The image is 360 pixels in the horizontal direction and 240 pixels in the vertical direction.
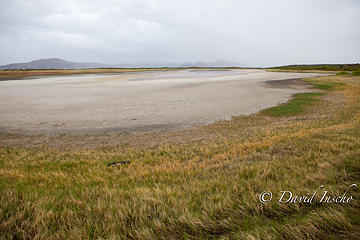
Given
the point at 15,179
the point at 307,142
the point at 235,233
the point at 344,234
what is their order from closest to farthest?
the point at 344,234
the point at 235,233
the point at 15,179
the point at 307,142

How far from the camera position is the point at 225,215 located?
8.00 feet

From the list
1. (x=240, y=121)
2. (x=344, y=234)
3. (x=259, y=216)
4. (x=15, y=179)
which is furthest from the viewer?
(x=240, y=121)

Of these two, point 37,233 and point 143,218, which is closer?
point 37,233

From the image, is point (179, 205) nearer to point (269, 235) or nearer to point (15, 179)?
point (269, 235)

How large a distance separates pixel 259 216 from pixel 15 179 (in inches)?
207

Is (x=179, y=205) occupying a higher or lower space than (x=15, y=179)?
higher

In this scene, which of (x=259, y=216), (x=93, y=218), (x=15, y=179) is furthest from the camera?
(x=15, y=179)

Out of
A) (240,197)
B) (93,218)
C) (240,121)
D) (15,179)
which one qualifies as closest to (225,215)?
(240,197)

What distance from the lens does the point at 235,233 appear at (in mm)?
2123

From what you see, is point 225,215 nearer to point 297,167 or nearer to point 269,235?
point 269,235

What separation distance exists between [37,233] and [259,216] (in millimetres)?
2569

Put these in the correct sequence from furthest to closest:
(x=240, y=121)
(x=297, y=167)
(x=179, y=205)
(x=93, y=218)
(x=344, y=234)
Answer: (x=240, y=121) → (x=297, y=167) → (x=179, y=205) → (x=93, y=218) → (x=344, y=234)

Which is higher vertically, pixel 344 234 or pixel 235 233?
pixel 344 234

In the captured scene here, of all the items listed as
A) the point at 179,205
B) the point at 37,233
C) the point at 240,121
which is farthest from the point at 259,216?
the point at 240,121
